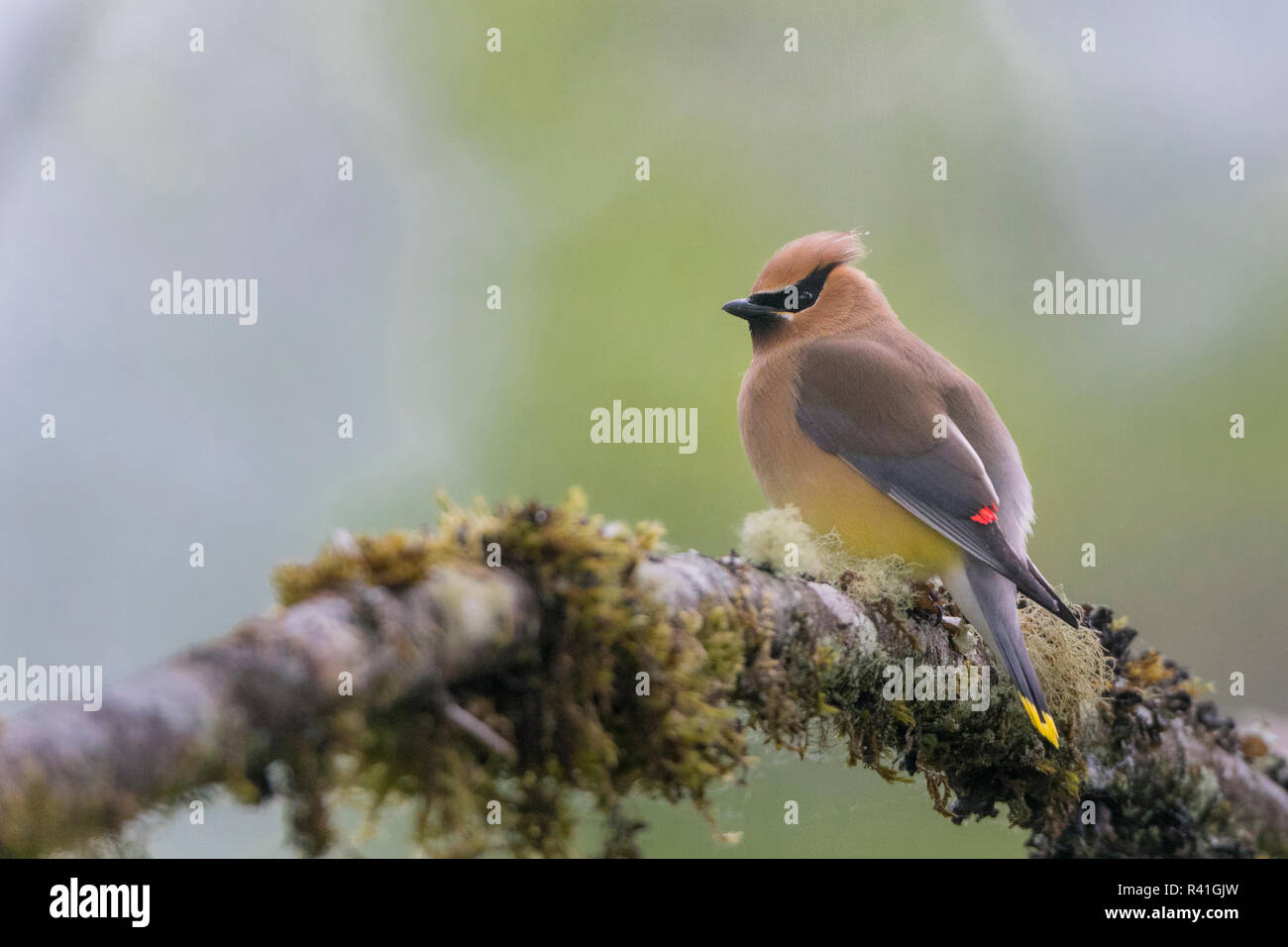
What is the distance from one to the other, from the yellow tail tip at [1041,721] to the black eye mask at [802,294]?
2112 mm

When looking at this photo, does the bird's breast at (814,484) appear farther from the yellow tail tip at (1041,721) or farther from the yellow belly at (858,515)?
the yellow tail tip at (1041,721)

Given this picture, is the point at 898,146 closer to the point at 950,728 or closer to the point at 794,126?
the point at 794,126

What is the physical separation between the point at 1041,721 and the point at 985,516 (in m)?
0.79

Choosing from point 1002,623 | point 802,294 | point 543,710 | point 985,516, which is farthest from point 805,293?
point 543,710

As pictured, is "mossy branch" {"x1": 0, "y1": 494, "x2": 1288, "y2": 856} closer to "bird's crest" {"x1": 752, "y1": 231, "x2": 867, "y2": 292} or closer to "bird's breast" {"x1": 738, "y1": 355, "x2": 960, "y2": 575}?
"bird's breast" {"x1": 738, "y1": 355, "x2": 960, "y2": 575}

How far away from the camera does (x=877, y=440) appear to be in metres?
4.21

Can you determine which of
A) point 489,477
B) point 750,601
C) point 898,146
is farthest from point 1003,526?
point 898,146

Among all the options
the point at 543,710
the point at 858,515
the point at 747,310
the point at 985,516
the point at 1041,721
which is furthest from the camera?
the point at 747,310

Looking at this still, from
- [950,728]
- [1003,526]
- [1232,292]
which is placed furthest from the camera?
[1232,292]

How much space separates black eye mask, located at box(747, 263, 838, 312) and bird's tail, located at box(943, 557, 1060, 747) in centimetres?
153

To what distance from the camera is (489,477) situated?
725cm

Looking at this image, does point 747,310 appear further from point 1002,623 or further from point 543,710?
point 543,710

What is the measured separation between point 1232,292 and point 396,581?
29.6 feet

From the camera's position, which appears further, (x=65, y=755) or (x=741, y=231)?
(x=741, y=231)
